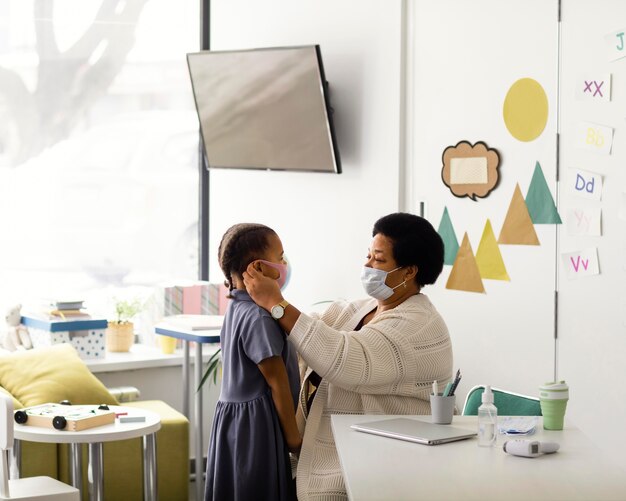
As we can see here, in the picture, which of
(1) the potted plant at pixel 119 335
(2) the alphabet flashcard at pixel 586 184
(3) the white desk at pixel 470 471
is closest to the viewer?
(3) the white desk at pixel 470 471

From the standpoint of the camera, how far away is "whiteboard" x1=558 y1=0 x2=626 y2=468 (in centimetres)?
301

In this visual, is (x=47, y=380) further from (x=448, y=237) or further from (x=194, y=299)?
(x=448, y=237)

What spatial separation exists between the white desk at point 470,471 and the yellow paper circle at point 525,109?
1.37 m

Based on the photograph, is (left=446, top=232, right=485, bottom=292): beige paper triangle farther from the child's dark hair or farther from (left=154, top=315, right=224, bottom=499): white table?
the child's dark hair

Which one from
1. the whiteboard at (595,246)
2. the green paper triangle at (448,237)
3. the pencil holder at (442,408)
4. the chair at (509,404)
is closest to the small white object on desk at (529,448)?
the pencil holder at (442,408)

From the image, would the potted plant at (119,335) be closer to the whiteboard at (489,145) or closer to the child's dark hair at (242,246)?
the whiteboard at (489,145)

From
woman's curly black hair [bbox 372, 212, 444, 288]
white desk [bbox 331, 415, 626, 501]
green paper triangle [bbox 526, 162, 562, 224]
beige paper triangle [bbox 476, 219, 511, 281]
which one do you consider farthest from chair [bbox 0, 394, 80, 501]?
green paper triangle [bbox 526, 162, 562, 224]

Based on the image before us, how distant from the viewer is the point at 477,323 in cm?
359

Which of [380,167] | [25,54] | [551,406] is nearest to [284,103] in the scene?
[380,167]

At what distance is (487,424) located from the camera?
2160 mm

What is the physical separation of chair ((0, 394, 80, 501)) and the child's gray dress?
609 millimetres

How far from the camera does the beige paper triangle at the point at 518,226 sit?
3361mm

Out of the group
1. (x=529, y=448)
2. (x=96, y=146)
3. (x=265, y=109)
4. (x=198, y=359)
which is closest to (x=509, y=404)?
(x=529, y=448)

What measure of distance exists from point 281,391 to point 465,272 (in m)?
1.29
